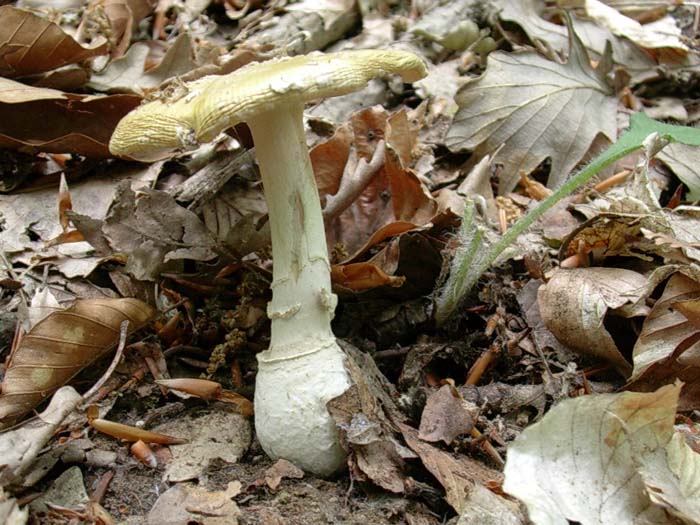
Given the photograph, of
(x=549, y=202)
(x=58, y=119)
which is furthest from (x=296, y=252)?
(x=58, y=119)

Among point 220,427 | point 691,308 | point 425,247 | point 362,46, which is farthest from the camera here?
point 362,46

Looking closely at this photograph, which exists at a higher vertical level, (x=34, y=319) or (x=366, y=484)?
(x=34, y=319)

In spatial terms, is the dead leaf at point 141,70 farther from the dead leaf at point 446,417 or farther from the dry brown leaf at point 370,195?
the dead leaf at point 446,417

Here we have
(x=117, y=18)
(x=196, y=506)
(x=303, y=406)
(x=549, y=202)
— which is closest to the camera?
(x=196, y=506)

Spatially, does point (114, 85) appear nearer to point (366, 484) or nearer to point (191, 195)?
point (191, 195)

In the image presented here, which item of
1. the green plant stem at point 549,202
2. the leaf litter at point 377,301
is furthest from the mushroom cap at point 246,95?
the green plant stem at point 549,202

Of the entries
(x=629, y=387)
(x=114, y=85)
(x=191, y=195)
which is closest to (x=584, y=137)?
(x=629, y=387)

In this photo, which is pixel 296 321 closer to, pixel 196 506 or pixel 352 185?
pixel 196 506

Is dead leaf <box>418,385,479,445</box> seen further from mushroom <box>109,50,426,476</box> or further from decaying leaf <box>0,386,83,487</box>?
decaying leaf <box>0,386,83,487</box>
